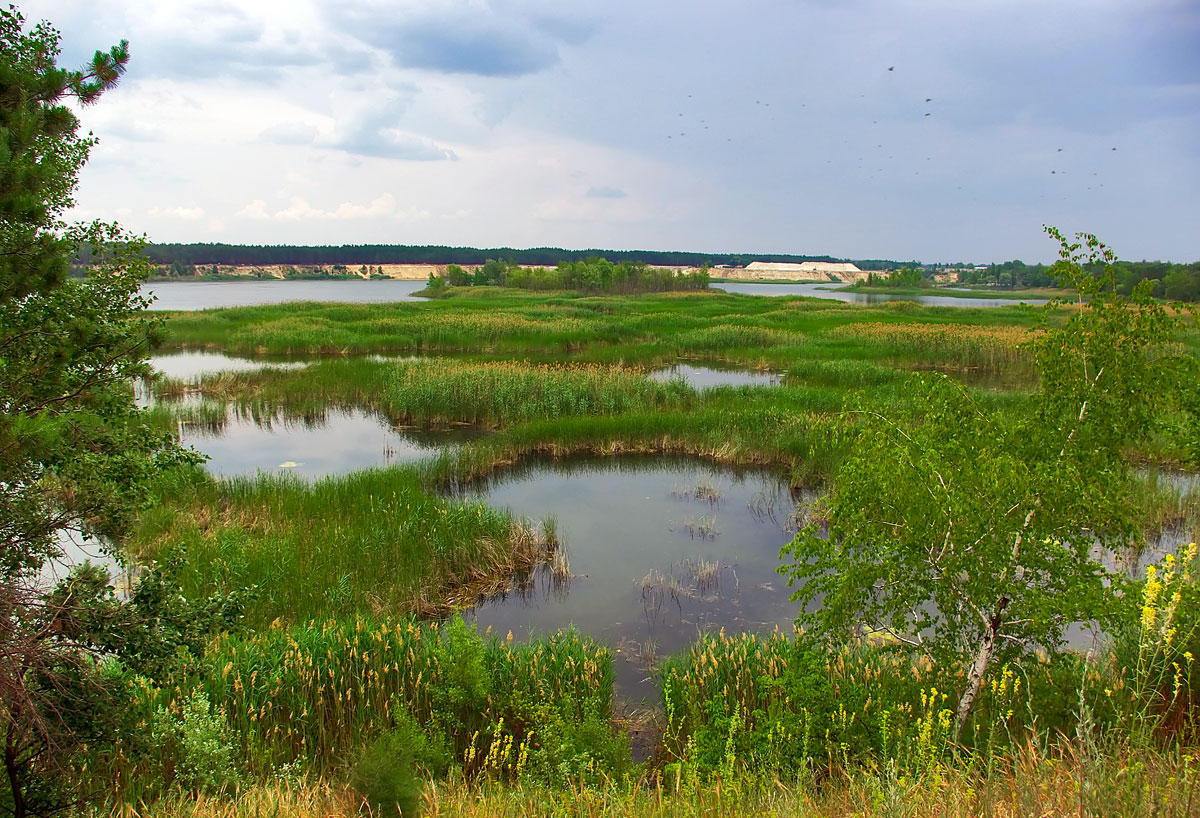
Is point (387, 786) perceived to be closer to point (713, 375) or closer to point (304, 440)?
point (304, 440)

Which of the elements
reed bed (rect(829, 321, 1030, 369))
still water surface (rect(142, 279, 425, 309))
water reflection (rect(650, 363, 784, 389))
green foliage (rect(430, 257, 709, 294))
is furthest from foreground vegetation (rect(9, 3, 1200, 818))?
green foliage (rect(430, 257, 709, 294))

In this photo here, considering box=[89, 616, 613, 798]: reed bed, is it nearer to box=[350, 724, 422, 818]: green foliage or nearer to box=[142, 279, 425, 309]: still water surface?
box=[350, 724, 422, 818]: green foliage

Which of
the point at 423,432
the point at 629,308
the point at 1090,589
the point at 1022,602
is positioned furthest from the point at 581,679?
the point at 629,308

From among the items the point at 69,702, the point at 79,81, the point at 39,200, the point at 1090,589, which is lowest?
the point at 69,702

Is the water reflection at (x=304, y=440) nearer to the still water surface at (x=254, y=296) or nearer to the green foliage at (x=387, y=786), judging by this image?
the green foliage at (x=387, y=786)

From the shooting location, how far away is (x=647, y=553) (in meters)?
11.9

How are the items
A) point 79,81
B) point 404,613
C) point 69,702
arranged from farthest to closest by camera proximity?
point 404,613
point 79,81
point 69,702

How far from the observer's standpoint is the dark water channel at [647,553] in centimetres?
937

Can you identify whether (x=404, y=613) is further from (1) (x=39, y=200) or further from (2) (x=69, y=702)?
A: (1) (x=39, y=200)

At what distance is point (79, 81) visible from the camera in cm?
423

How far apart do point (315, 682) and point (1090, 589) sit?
609 centimetres

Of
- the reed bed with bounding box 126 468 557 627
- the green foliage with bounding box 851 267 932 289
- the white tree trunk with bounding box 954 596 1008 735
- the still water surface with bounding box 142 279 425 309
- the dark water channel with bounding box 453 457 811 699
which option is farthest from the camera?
the green foliage with bounding box 851 267 932 289

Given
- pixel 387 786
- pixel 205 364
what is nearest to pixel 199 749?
pixel 387 786

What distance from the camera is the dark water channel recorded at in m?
9.37
